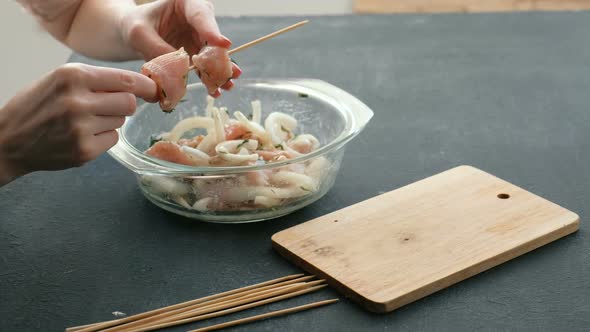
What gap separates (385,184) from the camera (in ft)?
5.10

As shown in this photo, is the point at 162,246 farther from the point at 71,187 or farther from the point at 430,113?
the point at 430,113

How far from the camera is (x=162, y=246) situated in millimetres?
1368

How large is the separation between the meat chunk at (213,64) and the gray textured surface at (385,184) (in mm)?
270

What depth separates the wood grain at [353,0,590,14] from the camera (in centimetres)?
442

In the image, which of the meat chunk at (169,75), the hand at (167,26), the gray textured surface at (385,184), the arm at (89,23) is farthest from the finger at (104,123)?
the arm at (89,23)

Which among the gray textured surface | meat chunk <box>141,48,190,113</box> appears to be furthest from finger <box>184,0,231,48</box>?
the gray textured surface

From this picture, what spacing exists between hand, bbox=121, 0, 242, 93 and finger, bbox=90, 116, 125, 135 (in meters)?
0.33

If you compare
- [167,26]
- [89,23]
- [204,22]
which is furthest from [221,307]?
[89,23]

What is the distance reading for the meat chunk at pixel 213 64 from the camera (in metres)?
1.45

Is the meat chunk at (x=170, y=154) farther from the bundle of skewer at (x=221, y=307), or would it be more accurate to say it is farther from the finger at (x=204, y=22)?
the bundle of skewer at (x=221, y=307)

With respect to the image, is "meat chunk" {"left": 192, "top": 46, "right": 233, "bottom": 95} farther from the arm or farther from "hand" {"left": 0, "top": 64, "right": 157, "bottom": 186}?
the arm

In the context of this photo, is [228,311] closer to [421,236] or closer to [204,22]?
[421,236]

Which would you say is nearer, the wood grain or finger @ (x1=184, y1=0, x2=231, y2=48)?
finger @ (x1=184, y1=0, x2=231, y2=48)

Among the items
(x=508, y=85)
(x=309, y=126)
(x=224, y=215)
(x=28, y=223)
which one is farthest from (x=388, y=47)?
(x=28, y=223)
